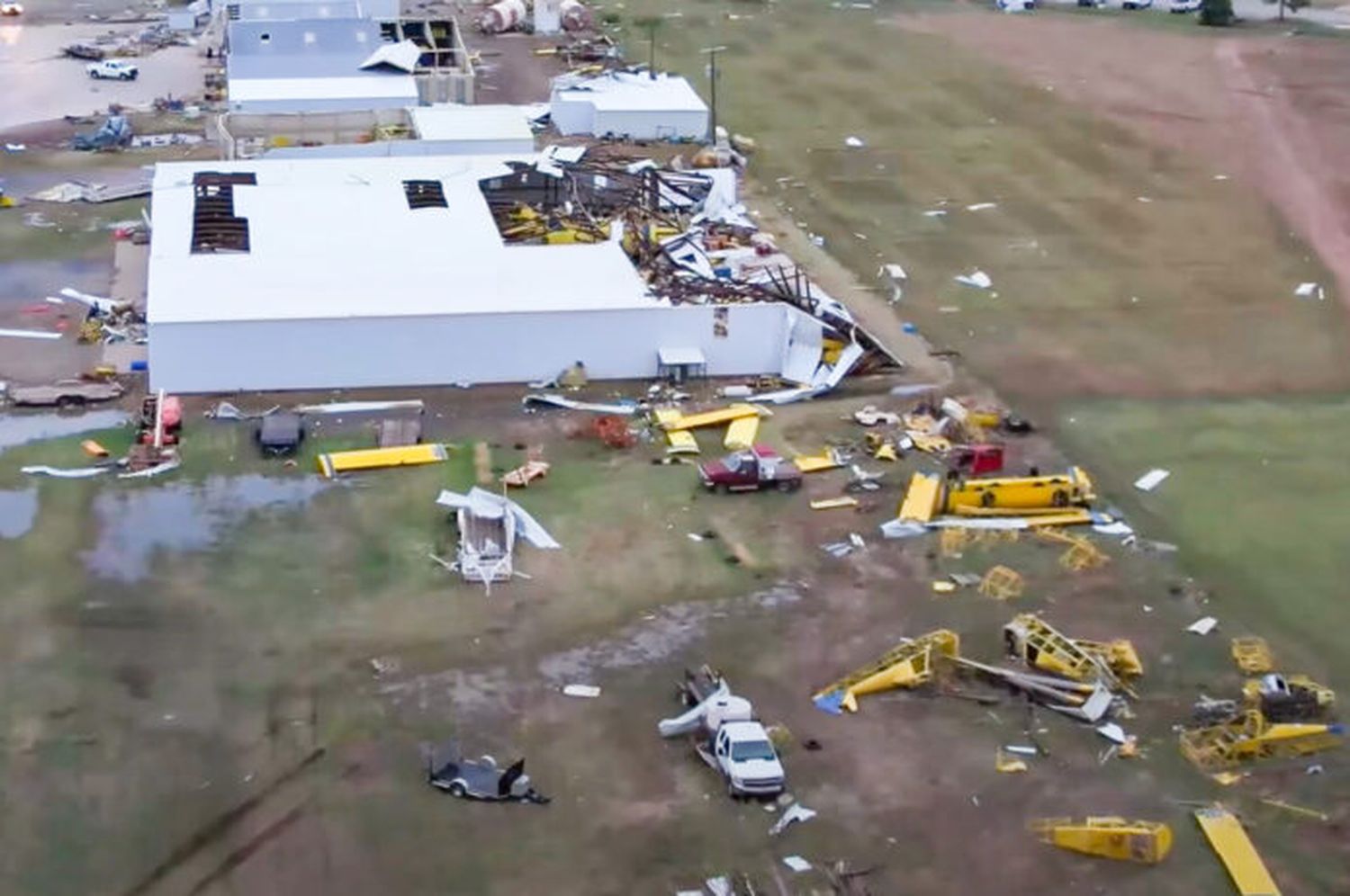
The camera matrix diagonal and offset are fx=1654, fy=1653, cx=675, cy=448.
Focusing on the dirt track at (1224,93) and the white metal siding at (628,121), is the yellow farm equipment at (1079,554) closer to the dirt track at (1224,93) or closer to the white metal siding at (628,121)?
the dirt track at (1224,93)

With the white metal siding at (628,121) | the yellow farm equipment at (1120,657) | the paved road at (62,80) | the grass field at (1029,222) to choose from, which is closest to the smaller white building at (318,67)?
the paved road at (62,80)

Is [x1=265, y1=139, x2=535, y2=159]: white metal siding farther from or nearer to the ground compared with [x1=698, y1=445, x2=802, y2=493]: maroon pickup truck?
farther from the ground

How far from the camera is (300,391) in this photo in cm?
2838

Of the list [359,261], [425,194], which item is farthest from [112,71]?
[359,261]

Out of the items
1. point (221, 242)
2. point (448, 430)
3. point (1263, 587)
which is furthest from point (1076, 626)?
point (221, 242)

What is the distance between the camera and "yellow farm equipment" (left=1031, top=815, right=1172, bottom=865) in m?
17.5

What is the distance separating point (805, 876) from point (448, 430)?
1218 centimetres

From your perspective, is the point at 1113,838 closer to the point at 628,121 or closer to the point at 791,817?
the point at 791,817

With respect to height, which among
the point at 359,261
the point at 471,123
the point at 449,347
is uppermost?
the point at 471,123

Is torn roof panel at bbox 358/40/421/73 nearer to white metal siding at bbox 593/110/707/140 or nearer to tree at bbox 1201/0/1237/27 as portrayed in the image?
white metal siding at bbox 593/110/707/140

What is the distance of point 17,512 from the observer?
24.2 meters

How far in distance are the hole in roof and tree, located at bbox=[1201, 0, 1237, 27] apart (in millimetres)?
38366

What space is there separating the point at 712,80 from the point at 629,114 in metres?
5.28

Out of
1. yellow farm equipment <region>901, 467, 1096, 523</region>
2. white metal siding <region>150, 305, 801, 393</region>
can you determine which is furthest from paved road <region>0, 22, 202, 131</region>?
yellow farm equipment <region>901, 467, 1096, 523</region>
